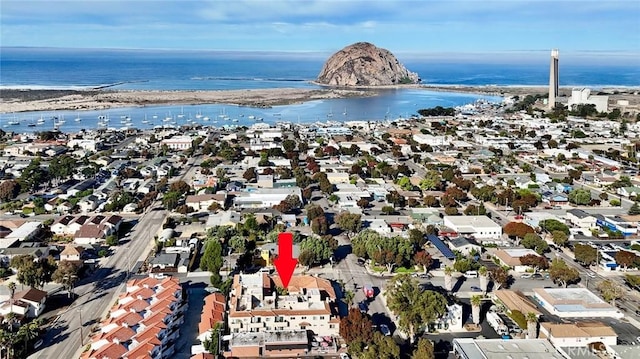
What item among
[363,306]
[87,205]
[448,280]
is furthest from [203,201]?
[448,280]

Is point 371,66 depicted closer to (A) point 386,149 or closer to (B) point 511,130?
(B) point 511,130

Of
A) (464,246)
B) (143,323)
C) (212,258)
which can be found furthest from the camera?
(464,246)

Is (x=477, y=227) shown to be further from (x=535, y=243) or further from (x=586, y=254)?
(x=586, y=254)

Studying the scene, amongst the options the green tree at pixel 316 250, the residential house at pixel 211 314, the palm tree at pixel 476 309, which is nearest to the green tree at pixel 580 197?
the green tree at pixel 316 250

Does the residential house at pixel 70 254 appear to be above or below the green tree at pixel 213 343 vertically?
above

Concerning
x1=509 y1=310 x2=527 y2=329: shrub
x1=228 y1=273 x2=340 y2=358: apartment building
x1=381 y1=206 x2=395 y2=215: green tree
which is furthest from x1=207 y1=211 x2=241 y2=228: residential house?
x1=509 y1=310 x2=527 y2=329: shrub

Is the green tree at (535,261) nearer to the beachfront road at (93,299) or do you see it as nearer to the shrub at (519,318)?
the shrub at (519,318)
